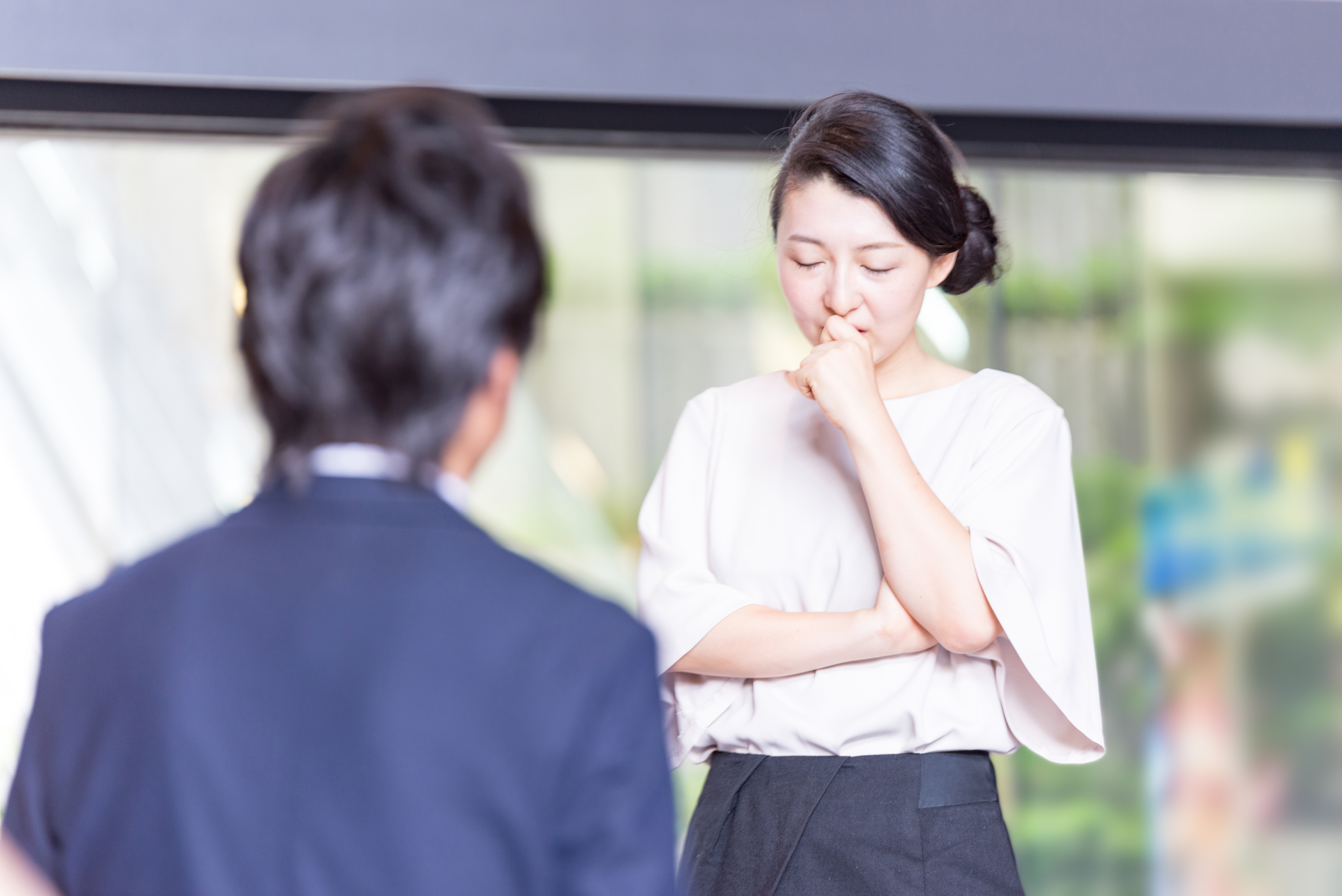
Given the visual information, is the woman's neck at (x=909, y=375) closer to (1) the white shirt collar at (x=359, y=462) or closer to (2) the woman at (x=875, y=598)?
(2) the woman at (x=875, y=598)

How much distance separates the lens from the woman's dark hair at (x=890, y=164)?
1235 mm

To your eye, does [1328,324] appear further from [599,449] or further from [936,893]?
[936,893]

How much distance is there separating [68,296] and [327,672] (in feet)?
8.78

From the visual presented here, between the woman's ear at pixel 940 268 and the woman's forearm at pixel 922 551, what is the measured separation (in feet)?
0.67

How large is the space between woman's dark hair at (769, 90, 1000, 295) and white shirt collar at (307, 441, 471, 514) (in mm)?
669

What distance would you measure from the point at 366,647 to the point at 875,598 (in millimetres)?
704

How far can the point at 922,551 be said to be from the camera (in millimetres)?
1181

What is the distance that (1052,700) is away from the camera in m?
1.24

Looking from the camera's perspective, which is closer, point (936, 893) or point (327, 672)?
point (327, 672)

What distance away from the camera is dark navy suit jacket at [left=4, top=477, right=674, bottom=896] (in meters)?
0.67

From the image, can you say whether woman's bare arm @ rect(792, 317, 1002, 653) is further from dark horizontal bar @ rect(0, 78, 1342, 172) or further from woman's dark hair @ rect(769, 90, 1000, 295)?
dark horizontal bar @ rect(0, 78, 1342, 172)

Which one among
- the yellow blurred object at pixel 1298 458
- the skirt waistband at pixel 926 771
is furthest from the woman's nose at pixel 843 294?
the yellow blurred object at pixel 1298 458

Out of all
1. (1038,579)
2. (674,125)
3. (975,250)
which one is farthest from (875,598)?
(674,125)

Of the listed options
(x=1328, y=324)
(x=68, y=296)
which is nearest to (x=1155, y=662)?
(x=1328, y=324)
